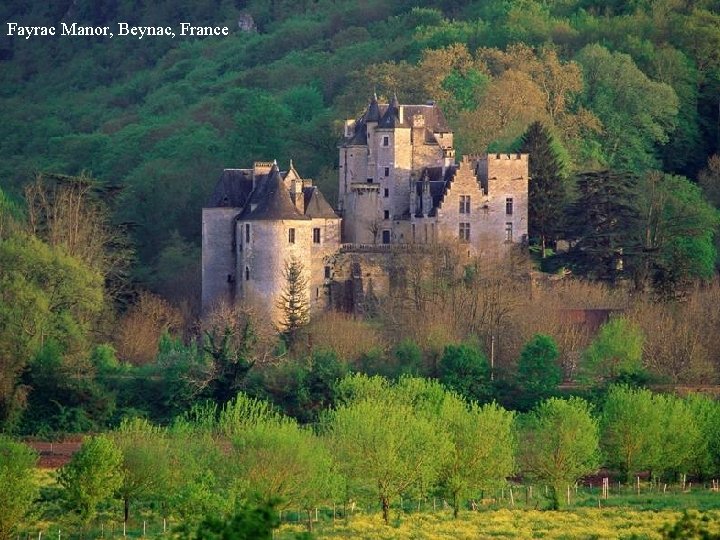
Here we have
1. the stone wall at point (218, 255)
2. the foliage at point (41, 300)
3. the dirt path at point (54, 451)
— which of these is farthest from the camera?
the stone wall at point (218, 255)

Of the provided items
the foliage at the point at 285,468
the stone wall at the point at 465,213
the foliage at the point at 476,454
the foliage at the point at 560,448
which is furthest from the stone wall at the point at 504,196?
the foliage at the point at 285,468

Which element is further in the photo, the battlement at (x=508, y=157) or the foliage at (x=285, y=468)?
the battlement at (x=508, y=157)

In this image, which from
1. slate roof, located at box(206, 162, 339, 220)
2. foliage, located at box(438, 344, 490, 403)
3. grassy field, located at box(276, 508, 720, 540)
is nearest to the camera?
grassy field, located at box(276, 508, 720, 540)

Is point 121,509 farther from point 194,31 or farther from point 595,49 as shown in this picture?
point 194,31

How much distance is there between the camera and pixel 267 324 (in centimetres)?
8912

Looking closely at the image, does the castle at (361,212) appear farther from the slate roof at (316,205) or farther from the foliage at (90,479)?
the foliage at (90,479)

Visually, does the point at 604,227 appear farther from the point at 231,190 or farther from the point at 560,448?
the point at 560,448

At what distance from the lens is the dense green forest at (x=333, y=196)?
85188mm

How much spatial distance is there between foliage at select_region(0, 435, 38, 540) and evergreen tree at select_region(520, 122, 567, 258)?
30.1 meters

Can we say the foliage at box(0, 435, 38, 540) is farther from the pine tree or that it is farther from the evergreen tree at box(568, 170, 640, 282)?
the evergreen tree at box(568, 170, 640, 282)

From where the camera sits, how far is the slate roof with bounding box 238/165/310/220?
294 ft

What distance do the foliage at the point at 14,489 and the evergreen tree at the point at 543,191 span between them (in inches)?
1185

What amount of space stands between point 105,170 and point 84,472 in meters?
55.1

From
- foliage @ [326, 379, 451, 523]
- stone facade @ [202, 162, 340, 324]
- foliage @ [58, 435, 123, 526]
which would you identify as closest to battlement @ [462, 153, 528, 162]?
stone facade @ [202, 162, 340, 324]
